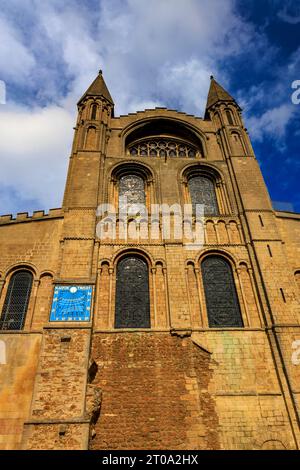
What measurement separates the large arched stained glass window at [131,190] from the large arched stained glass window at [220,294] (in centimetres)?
457

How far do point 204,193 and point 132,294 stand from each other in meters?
6.66

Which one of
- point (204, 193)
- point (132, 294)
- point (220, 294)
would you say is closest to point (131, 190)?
point (204, 193)

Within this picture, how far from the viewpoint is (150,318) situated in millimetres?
11508

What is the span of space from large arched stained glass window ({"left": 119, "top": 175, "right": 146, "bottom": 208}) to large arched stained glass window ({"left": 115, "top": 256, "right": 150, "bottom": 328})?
3542 mm

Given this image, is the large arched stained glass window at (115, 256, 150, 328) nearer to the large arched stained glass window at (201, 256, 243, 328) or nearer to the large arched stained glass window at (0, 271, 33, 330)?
the large arched stained glass window at (201, 256, 243, 328)

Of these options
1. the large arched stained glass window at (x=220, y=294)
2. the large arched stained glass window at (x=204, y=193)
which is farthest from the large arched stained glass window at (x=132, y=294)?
the large arched stained glass window at (x=204, y=193)

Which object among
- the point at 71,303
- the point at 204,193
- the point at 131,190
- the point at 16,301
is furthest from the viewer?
the point at 204,193

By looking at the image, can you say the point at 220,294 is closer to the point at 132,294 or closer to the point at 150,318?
the point at 150,318

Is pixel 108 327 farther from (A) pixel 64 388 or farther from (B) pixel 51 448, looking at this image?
(B) pixel 51 448

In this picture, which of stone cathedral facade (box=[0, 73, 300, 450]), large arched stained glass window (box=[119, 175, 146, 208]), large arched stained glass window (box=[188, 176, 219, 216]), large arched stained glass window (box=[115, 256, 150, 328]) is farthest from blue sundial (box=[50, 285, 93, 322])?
large arched stained glass window (box=[188, 176, 219, 216])

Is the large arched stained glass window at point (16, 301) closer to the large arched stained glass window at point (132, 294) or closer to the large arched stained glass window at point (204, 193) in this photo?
the large arched stained glass window at point (132, 294)

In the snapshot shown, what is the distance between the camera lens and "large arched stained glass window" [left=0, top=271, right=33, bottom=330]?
36.3 feet

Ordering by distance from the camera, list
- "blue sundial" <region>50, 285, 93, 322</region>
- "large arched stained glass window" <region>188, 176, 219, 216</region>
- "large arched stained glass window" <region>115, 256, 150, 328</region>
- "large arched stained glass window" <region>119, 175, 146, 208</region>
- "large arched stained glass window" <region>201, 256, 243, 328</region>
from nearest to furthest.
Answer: "blue sundial" <region>50, 285, 93, 322</region> < "large arched stained glass window" <region>115, 256, 150, 328</region> < "large arched stained glass window" <region>201, 256, 243, 328</region> < "large arched stained glass window" <region>188, 176, 219, 216</region> < "large arched stained glass window" <region>119, 175, 146, 208</region>

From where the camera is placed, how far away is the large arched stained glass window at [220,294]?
1170 centimetres
